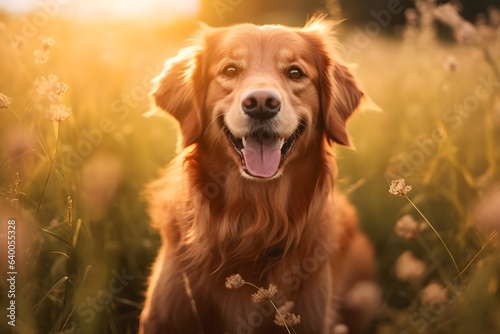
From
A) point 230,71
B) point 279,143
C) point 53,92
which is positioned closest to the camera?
point 53,92

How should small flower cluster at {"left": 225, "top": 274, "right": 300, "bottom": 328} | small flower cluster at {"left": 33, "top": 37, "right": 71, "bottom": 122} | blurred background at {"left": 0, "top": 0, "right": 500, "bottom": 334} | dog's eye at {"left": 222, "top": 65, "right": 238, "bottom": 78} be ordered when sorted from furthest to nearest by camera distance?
1. dog's eye at {"left": 222, "top": 65, "right": 238, "bottom": 78}
2. blurred background at {"left": 0, "top": 0, "right": 500, "bottom": 334}
3. small flower cluster at {"left": 33, "top": 37, "right": 71, "bottom": 122}
4. small flower cluster at {"left": 225, "top": 274, "right": 300, "bottom": 328}

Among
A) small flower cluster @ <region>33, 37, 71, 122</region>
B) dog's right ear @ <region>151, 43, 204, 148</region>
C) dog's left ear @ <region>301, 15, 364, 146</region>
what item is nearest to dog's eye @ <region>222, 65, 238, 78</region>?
dog's right ear @ <region>151, 43, 204, 148</region>

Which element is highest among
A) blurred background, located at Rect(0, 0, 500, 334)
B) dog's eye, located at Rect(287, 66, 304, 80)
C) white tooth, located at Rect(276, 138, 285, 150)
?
dog's eye, located at Rect(287, 66, 304, 80)

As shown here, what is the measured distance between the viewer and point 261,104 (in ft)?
8.03

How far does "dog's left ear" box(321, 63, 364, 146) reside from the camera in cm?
288

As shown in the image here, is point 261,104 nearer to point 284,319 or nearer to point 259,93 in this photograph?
point 259,93

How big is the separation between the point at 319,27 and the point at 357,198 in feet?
4.69

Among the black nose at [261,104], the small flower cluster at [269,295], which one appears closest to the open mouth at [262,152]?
the black nose at [261,104]

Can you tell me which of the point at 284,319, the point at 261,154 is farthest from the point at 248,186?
the point at 284,319

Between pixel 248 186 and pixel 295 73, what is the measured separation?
65cm

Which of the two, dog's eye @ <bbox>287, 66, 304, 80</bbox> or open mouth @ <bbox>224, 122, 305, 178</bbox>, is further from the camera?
dog's eye @ <bbox>287, 66, 304, 80</bbox>

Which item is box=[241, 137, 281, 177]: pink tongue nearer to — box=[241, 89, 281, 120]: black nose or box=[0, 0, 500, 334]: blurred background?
box=[241, 89, 281, 120]: black nose

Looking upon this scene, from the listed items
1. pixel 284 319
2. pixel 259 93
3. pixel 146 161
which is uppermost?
pixel 259 93

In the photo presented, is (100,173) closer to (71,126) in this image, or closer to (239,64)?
(71,126)
